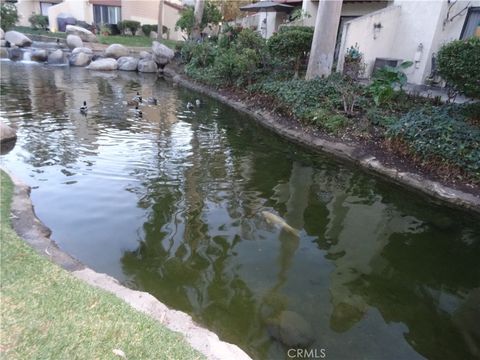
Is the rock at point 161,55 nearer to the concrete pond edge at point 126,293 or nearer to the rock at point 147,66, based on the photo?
the rock at point 147,66

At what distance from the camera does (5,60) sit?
22.6 meters

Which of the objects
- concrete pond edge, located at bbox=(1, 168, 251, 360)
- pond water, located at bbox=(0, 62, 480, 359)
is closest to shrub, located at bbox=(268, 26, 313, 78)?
pond water, located at bbox=(0, 62, 480, 359)

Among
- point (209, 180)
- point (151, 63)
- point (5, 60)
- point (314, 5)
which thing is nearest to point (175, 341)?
point (209, 180)

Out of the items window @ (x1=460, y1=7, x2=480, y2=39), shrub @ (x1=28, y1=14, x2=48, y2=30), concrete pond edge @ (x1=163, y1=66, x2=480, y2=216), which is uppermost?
window @ (x1=460, y1=7, x2=480, y2=39)

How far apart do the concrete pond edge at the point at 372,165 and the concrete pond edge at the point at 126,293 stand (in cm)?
558

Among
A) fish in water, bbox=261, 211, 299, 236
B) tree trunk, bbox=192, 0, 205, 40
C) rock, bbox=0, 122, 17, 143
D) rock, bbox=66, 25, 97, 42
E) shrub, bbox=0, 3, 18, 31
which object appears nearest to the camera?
fish in water, bbox=261, 211, 299, 236

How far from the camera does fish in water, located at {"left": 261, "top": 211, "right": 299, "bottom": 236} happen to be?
588 centimetres

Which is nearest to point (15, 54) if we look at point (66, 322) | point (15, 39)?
point (15, 39)

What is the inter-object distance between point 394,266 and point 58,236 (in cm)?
466

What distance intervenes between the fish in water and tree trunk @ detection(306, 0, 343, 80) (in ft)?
25.8

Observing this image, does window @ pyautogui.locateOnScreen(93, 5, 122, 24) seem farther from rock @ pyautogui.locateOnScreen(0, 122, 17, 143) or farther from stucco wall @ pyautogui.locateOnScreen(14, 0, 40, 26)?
rock @ pyautogui.locateOnScreen(0, 122, 17, 143)

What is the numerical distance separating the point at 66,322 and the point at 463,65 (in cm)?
882

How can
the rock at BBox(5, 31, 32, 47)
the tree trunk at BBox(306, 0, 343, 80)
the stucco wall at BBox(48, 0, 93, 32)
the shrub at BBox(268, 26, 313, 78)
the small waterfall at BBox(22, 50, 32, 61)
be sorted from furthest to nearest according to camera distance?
the stucco wall at BBox(48, 0, 93, 32)
the rock at BBox(5, 31, 32, 47)
the small waterfall at BBox(22, 50, 32, 61)
the shrub at BBox(268, 26, 313, 78)
the tree trunk at BBox(306, 0, 343, 80)

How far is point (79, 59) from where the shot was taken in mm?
22984
